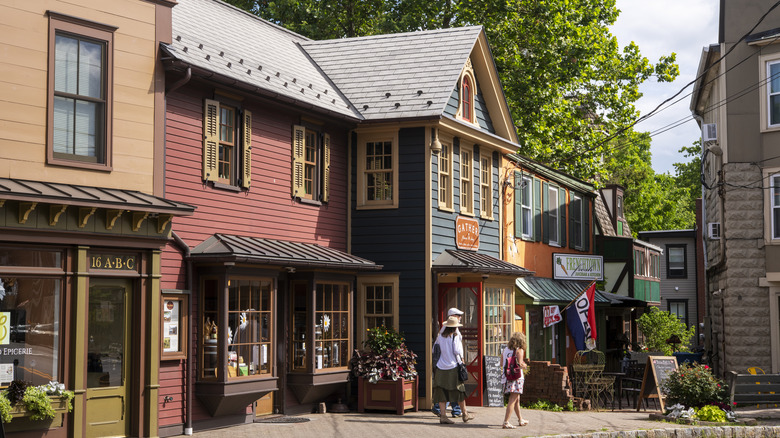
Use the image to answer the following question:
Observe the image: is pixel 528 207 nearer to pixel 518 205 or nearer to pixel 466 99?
pixel 518 205

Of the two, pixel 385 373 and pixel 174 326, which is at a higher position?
pixel 174 326

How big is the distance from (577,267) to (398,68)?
9.32 meters

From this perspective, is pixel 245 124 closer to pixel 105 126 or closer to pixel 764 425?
pixel 105 126

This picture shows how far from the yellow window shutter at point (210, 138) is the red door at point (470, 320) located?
21.1ft

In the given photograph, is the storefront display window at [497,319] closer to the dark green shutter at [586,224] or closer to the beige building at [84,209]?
the beige building at [84,209]

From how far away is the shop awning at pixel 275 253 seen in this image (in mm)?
15468

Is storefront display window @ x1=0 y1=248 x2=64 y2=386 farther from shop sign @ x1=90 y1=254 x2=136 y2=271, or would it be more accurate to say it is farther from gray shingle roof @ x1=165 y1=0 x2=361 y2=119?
gray shingle roof @ x1=165 y1=0 x2=361 y2=119

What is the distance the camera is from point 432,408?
758 inches

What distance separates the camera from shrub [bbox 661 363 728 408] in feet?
60.4

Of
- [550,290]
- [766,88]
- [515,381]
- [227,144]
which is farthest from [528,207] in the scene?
[227,144]

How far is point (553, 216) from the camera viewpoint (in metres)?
28.8

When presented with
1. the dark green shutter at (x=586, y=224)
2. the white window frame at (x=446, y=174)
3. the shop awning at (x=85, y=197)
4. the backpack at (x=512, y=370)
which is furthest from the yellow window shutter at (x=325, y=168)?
the dark green shutter at (x=586, y=224)

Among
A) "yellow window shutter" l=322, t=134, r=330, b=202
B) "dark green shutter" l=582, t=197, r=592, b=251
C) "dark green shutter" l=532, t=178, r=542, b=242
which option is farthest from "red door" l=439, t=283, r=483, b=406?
"dark green shutter" l=582, t=197, r=592, b=251

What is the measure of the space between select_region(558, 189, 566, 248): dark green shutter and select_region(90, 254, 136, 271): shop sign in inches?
700
